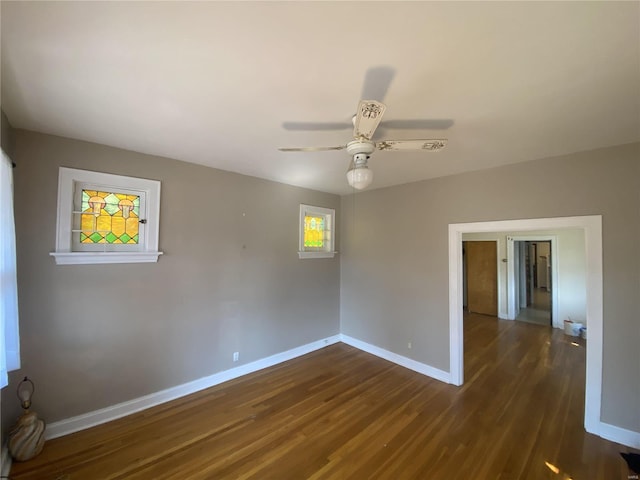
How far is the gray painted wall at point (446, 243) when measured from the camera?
219 centimetres

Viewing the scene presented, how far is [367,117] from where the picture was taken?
1.38 metres

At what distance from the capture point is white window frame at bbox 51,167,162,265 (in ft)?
7.34

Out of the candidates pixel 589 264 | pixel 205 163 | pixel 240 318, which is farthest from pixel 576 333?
pixel 205 163

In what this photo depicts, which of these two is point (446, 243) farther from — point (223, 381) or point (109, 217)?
point (109, 217)

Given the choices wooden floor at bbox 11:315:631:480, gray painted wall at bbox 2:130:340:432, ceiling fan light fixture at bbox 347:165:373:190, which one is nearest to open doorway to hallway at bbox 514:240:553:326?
wooden floor at bbox 11:315:631:480

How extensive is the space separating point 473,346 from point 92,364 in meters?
5.20

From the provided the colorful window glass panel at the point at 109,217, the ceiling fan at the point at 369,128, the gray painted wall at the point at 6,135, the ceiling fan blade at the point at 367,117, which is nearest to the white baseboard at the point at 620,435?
the ceiling fan at the point at 369,128

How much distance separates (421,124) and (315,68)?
3.15 feet

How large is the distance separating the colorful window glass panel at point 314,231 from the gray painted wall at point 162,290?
0.26m

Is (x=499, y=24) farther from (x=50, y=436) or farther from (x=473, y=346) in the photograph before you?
(x=473, y=346)

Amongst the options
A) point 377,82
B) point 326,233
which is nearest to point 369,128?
point 377,82

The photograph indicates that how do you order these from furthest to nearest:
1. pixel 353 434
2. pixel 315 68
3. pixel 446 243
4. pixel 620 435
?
pixel 446 243, pixel 353 434, pixel 620 435, pixel 315 68

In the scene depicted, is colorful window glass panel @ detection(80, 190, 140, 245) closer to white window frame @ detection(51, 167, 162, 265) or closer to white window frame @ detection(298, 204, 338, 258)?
white window frame @ detection(51, 167, 162, 265)

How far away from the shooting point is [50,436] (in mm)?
2178
